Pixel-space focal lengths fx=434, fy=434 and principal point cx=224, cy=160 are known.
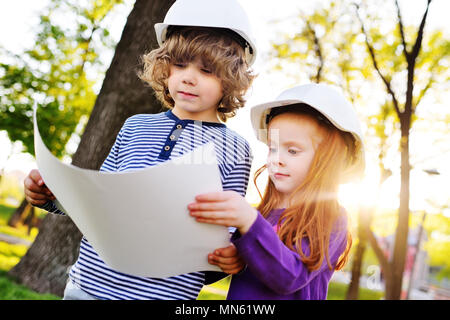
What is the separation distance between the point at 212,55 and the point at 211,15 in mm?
144

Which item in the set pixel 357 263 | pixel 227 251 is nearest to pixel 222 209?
pixel 227 251

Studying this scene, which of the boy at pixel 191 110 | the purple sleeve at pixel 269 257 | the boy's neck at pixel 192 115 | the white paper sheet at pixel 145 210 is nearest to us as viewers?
the white paper sheet at pixel 145 210

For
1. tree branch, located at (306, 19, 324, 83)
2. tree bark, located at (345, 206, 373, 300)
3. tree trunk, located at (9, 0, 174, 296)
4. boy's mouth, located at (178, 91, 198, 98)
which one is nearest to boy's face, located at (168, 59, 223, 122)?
boy's mouth, located at (178, 91, 198, 98)

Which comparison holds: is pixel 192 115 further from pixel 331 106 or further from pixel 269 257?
pixel 269 257

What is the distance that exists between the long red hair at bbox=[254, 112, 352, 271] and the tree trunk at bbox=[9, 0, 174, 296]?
2175 millimetres

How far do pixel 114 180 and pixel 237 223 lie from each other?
33cm

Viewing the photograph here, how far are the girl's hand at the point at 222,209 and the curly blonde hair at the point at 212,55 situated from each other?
622 millimetres

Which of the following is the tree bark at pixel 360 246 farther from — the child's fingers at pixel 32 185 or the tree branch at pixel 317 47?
the child's fingers at pixel 32 185

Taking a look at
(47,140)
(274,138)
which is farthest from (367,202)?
(274,138)

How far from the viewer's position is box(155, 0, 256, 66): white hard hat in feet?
5.09

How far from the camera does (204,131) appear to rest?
1.59 metres

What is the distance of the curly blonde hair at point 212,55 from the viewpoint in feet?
5.11

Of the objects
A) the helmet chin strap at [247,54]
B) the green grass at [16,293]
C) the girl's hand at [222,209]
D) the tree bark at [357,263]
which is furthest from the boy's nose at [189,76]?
the tree bark at [357,263]

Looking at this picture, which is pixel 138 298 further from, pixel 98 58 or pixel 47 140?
pixel 98 58
